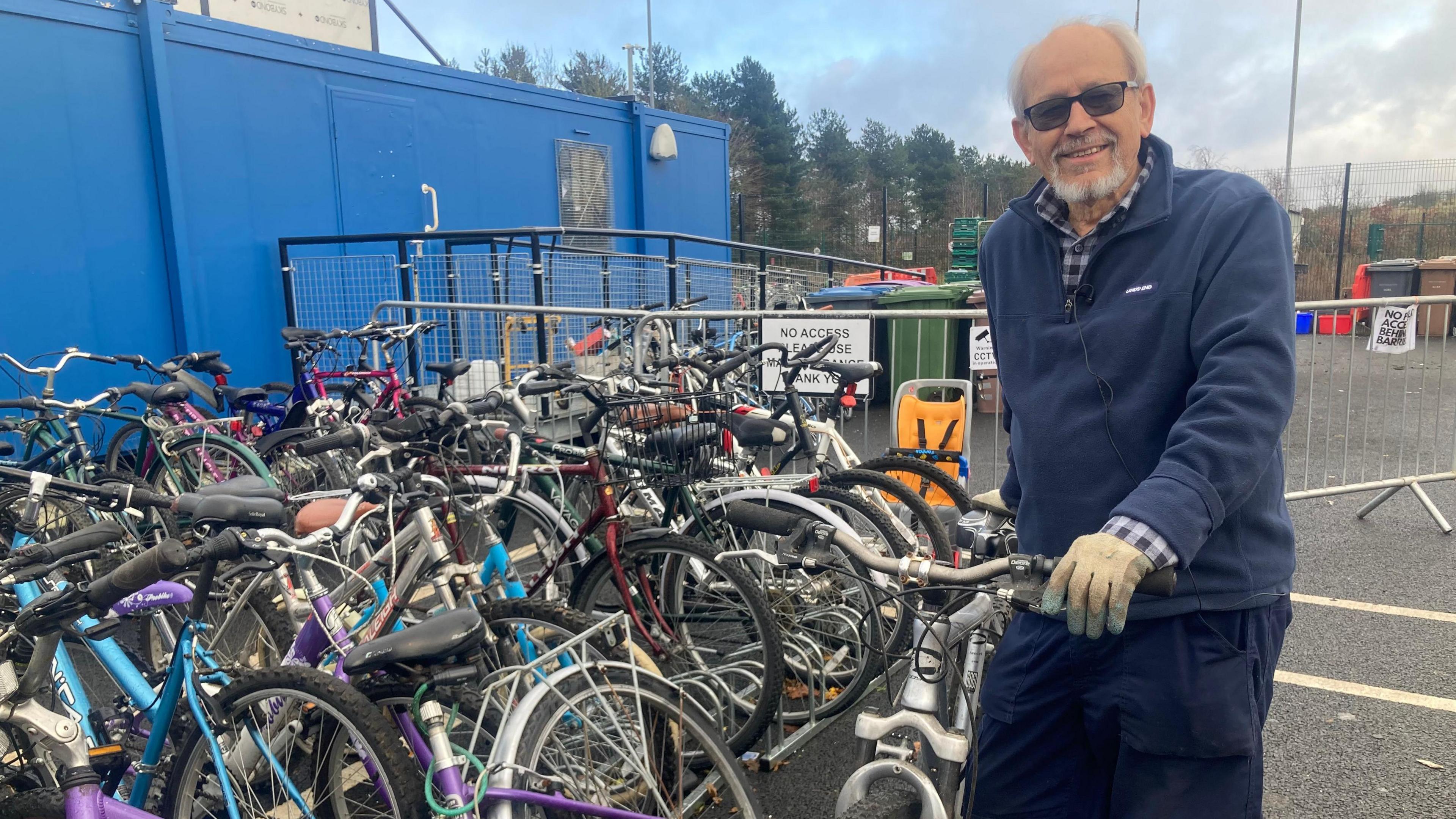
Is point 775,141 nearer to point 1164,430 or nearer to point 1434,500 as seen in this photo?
point 1434,500

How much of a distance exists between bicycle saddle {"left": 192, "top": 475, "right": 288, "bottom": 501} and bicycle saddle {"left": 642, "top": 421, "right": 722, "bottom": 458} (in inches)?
47.8

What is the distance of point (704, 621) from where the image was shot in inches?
128

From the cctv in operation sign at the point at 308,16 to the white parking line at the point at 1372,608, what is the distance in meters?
9.23

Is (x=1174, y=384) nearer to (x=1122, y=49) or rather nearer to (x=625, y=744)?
(x=1122, y=49)

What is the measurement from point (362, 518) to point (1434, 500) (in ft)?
21.8

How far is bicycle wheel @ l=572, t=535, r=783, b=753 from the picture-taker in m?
2.93

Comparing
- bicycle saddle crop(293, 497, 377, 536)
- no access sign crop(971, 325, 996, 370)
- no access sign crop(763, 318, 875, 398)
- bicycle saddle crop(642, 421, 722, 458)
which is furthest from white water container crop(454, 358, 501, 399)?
bicycle saddle crop(293, 497, 377, 536)

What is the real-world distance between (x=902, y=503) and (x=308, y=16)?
898cm

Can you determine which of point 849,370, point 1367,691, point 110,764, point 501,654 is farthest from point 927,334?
point 110,764

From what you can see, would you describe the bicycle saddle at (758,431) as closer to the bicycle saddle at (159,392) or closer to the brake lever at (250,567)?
the brake lever at (250,567)

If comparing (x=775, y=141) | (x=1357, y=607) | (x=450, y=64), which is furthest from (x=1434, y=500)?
(x=775, y=141)

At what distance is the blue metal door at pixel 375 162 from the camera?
879 centimetres

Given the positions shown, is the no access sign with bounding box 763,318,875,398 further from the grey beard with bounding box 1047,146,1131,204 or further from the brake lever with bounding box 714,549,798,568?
the grey beard with bounding box 1047,146,1131,204

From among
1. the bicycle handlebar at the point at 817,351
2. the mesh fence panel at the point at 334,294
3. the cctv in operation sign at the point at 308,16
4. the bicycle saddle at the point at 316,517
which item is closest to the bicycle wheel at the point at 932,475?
the bicycle handlebar at the point at 817,351
